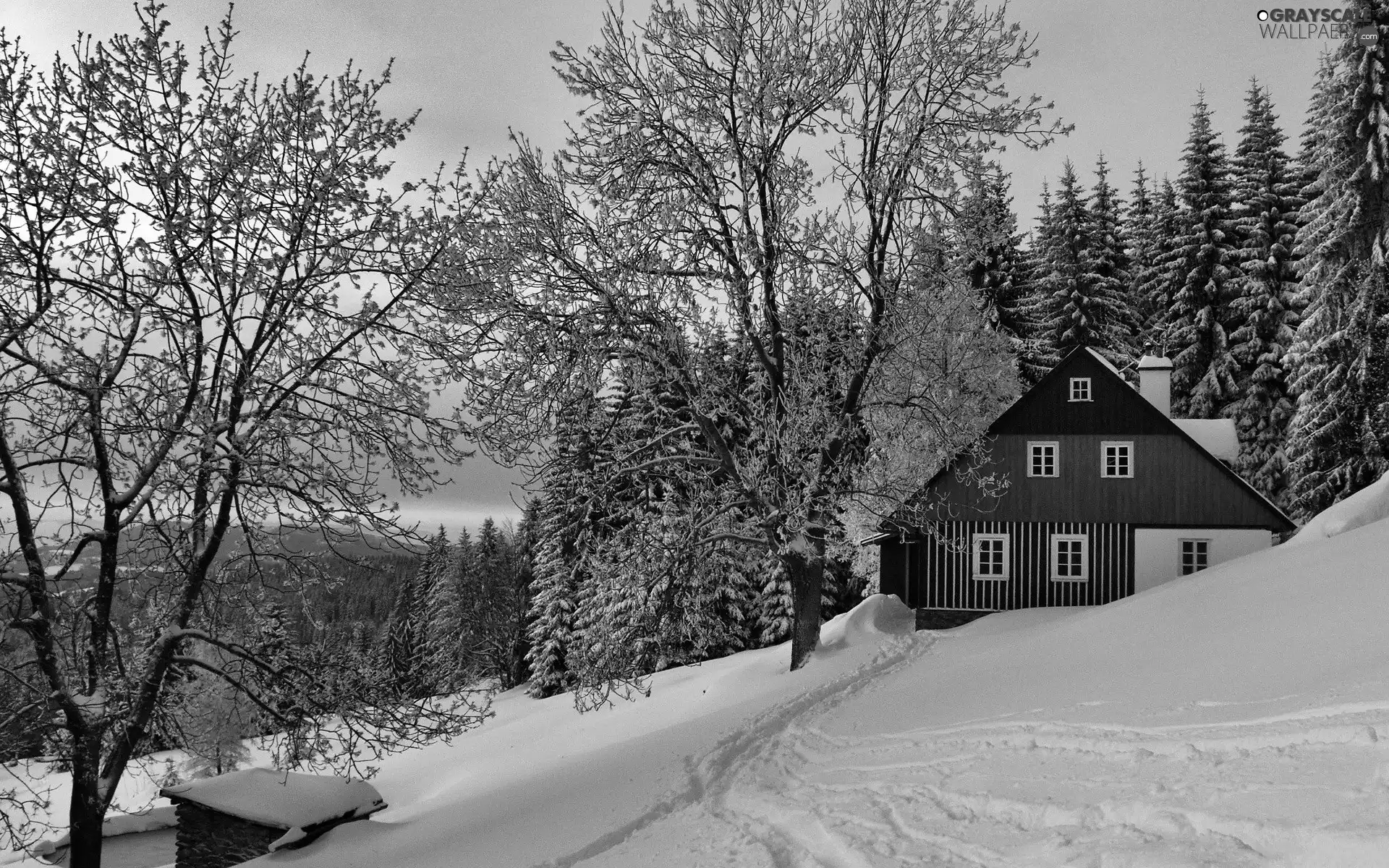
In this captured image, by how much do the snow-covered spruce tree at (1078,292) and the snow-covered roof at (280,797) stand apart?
3252cm

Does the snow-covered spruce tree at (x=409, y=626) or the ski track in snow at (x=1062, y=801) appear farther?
the snow-covered spruce tree at (x=409, y=626)

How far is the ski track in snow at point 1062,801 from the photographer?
15.4 feet

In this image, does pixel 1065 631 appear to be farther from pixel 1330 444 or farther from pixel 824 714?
pixel 1330 444

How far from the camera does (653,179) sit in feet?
51.5

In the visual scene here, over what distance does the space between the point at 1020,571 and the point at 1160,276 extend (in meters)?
23.6

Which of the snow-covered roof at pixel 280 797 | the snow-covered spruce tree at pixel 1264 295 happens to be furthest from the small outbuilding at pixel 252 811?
the snow-covered spruce tree at pixel 1264 295

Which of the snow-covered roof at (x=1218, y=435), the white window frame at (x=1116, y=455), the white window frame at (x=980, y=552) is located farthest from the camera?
the snow-covered roof at (x=1218, y=435)

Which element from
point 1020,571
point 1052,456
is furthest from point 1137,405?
point 1020,571

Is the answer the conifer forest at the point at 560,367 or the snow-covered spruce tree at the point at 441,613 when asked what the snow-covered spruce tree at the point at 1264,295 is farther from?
the snow-covered spruce tree at the point at 441,613

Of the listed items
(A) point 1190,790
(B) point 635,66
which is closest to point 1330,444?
(B) point 635,66

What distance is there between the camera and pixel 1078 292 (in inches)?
1524

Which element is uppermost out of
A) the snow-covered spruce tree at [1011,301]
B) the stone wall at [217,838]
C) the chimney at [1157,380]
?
the snow-covered spruce tree at [1011,301]

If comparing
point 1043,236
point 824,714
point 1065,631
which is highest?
point 1043,236

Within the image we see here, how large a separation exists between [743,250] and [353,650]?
347 inches
